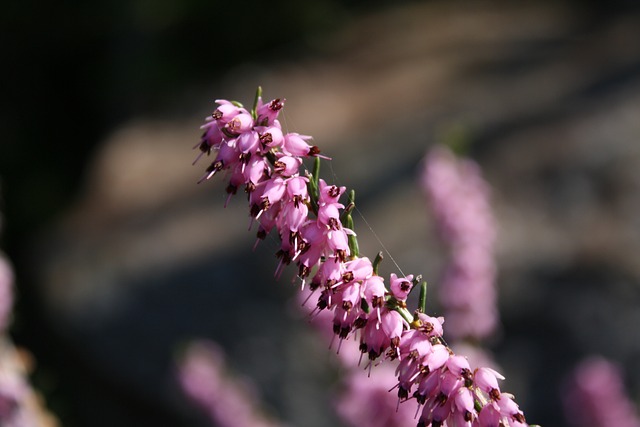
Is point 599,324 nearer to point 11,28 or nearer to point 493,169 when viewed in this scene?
point 493,169

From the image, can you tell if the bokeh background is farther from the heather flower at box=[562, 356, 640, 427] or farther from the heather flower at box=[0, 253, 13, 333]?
the heather flower at box=[562, 356, 640, 427]

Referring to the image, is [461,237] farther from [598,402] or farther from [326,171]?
[326,171]

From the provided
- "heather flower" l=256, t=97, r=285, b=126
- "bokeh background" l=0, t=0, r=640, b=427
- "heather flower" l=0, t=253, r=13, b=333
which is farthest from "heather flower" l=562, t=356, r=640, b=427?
"heather flower" l=256, t=97, r=285, b=126

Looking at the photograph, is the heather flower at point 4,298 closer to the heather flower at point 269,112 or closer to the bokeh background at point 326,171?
the bokeh background at point 326,171

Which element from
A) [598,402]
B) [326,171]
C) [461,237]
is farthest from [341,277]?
[326,171]

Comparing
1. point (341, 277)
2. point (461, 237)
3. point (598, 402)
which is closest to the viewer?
point (341, 277)

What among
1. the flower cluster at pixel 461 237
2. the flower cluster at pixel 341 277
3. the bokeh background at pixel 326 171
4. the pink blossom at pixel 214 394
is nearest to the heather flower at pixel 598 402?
the flower cluster at pixel 461 237
